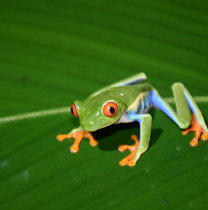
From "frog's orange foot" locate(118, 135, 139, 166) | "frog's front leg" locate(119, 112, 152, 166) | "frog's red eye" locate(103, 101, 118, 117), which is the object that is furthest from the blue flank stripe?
"frog's red eye" locate(103, 101, 118, 117)

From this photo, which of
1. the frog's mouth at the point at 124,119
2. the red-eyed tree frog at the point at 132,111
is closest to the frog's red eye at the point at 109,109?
→ the red-eyed tree frog at the point at 132,111

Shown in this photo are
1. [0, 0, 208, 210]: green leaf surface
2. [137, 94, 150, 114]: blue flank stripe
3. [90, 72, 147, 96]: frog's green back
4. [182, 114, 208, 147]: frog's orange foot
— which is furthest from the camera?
[90, 72, 147, 96]: frog's green back

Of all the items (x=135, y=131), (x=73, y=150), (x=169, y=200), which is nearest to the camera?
(x=169, y=200)

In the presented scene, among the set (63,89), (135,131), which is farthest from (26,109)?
(135,131)

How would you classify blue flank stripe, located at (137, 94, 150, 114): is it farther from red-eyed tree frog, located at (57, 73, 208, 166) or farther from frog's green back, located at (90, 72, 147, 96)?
frog's green back, located at (90, 72, 147, 96)

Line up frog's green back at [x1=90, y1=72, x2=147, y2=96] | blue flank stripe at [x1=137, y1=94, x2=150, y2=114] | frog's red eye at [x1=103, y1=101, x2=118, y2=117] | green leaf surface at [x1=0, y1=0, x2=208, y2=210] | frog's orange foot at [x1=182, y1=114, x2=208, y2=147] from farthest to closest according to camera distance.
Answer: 1. frog's green back at [x1=90, y1=72, x2=147, y2=96]
2. blue flank stripe at [x1=137, y1=94, x2=150, y2=114]
3. frog's orange foot at [x1=182, y1=114, x2=208, y2=147]
4. frog's red eye at [x1=103, y1=101, x2=118, y2=117]
5. green leaf surface at [x1=0, y1=0, x2=208, y2=210]

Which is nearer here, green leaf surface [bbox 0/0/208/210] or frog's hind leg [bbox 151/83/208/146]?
green leaf surface [bbox 0/0/208/210]

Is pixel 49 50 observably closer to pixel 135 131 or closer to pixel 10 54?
pixel 10 54

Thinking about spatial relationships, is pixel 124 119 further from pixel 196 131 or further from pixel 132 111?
pixel 196 131

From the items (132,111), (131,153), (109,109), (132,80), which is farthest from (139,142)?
(132,80)
